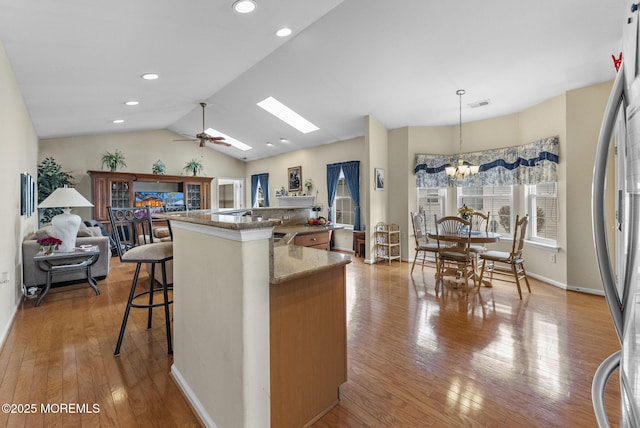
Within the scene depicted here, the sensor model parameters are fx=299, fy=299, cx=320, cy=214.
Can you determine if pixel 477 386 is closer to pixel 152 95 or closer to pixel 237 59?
pixel 237 59

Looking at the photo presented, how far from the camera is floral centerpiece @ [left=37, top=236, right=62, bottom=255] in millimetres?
3637

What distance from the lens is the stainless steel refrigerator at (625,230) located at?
54cm

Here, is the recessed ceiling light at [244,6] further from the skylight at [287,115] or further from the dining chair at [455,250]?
the dining chair at [455,250]

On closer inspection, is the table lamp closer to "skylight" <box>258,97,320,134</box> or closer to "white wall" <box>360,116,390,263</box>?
"skylight" <box>258,97,320,134</box>

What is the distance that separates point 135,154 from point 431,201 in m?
7.41

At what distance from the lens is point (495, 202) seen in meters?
5.29

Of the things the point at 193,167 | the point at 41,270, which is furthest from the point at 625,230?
the point at 193,167

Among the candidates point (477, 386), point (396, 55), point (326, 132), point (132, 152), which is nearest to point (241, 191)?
point (132, 152)

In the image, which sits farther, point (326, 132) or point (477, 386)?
point (326, 132)

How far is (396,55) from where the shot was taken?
3.72 m

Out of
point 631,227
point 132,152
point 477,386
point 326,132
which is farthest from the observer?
point 132,152

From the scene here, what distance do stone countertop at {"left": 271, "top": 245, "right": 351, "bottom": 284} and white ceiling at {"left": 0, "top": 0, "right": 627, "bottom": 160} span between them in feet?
7.01

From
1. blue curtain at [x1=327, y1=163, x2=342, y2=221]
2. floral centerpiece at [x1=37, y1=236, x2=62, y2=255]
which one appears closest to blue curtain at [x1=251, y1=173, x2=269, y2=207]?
blue curtain at [x1=327, y1=163, x2=342, y2=221]

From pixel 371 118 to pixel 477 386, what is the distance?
4.64m
